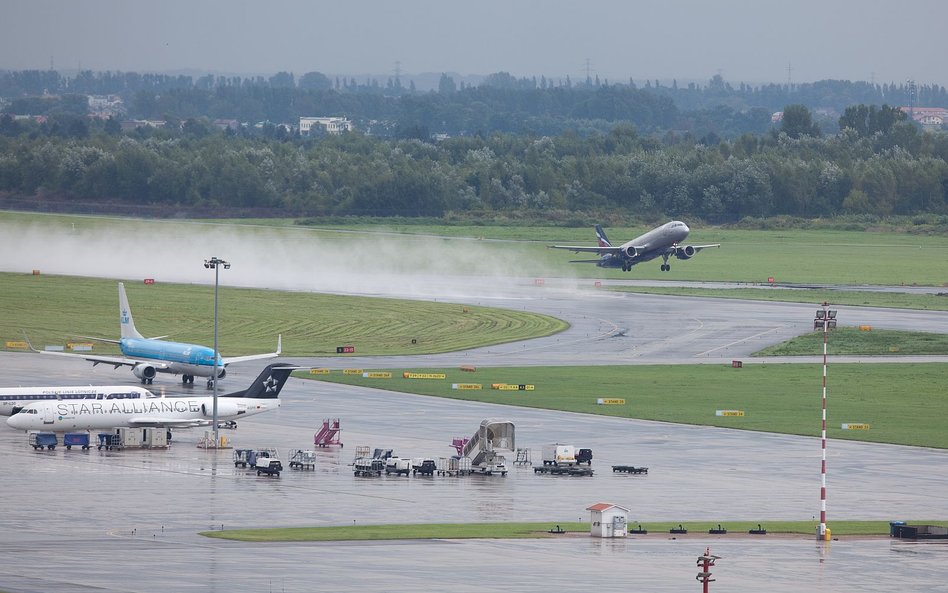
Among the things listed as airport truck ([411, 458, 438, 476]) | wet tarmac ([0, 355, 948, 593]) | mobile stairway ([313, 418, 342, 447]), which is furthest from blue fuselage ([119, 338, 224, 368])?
airport truck ([411, 458, 438, 476])

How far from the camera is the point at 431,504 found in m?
73.8

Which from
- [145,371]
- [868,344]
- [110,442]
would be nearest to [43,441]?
A: [110,442]

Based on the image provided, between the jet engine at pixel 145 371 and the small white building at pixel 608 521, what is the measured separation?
2197 inches

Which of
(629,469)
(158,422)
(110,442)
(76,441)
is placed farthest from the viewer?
(158,422)

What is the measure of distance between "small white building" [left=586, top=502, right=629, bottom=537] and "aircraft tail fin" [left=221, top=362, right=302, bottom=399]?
1345 inches

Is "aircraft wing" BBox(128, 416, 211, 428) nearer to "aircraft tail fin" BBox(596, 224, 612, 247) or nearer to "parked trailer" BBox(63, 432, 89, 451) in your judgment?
"parked trailer" BBox(63, 432, 89, 451)

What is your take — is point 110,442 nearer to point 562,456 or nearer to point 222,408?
point 222,408

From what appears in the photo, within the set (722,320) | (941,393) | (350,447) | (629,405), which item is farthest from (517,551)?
(722,320)

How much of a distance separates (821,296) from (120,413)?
106m

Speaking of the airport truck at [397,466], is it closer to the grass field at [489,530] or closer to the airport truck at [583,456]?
the airport truck at [583,456]

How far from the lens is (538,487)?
262 ft

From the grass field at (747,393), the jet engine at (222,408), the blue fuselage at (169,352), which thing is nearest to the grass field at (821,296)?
the grass field at (747,393)

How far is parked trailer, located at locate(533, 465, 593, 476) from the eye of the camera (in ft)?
271

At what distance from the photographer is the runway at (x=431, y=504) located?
5734 cm
